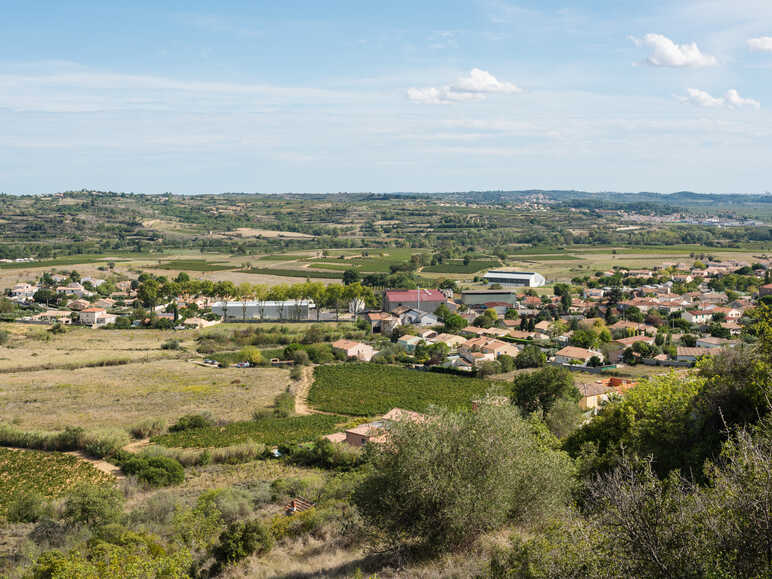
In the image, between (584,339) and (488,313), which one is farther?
(488,313)

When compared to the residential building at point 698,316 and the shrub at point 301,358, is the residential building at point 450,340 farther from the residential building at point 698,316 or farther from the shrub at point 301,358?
the residential building at point 698,316

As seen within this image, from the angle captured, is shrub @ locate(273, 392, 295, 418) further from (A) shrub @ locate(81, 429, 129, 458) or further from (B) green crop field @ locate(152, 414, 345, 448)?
(A) shrub @ locate(81, 429, 129, 458)

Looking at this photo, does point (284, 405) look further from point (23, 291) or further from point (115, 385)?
point (23, 291)

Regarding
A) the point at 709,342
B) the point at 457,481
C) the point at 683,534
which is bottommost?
the point at 709,342

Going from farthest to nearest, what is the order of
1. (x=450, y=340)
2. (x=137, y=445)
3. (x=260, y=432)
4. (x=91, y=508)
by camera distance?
(x=450, y=340) → (x=260, y=432) → (x=137, y=445) → (x=91, y=508)

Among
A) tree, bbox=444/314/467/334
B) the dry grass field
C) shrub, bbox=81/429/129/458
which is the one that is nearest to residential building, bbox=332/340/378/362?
the dry grass field

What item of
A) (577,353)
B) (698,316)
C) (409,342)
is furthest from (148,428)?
(698,316)

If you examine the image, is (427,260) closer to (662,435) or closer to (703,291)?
(703,291)
